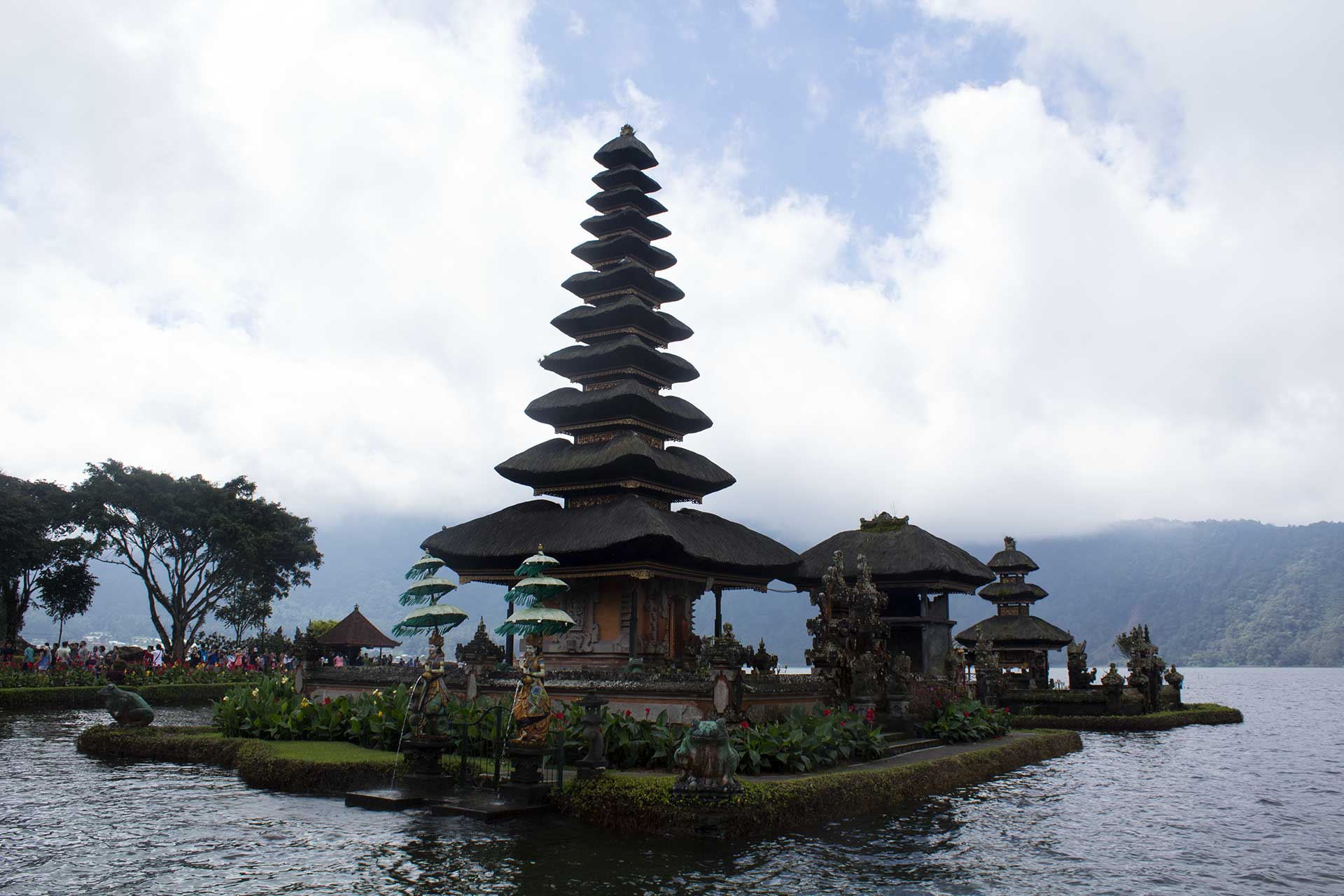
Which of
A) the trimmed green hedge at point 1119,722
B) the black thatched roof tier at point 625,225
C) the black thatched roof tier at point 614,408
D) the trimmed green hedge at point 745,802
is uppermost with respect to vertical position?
the black thatched roof tier at point 625,225

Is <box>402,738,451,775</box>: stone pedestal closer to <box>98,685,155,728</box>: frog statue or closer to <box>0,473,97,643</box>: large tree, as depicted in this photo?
<box>98,685,155,728</box>: frog statue

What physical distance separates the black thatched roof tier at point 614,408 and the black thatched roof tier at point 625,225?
21.1ft

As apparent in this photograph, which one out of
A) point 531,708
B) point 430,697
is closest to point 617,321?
point 430,697

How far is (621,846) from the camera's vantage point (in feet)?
47.5

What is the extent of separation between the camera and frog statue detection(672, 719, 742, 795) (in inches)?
593

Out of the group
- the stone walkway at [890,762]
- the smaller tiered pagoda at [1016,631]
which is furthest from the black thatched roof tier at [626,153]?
the smaller tiered pagoda at [1016,631]

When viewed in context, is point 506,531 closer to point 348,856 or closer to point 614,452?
point 614,452

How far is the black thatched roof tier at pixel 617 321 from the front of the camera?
3359 centimetres

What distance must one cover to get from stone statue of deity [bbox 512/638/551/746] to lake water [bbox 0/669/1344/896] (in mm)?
1582

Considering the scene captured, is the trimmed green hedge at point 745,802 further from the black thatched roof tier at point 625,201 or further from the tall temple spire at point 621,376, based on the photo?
the black thatched roof tier at point 625,201

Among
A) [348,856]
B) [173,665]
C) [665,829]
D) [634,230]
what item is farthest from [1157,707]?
[173,665]

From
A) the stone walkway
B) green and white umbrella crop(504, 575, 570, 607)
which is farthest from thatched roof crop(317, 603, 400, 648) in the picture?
the stone walkway

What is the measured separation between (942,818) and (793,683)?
21.0 ft

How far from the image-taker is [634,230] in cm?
3575
